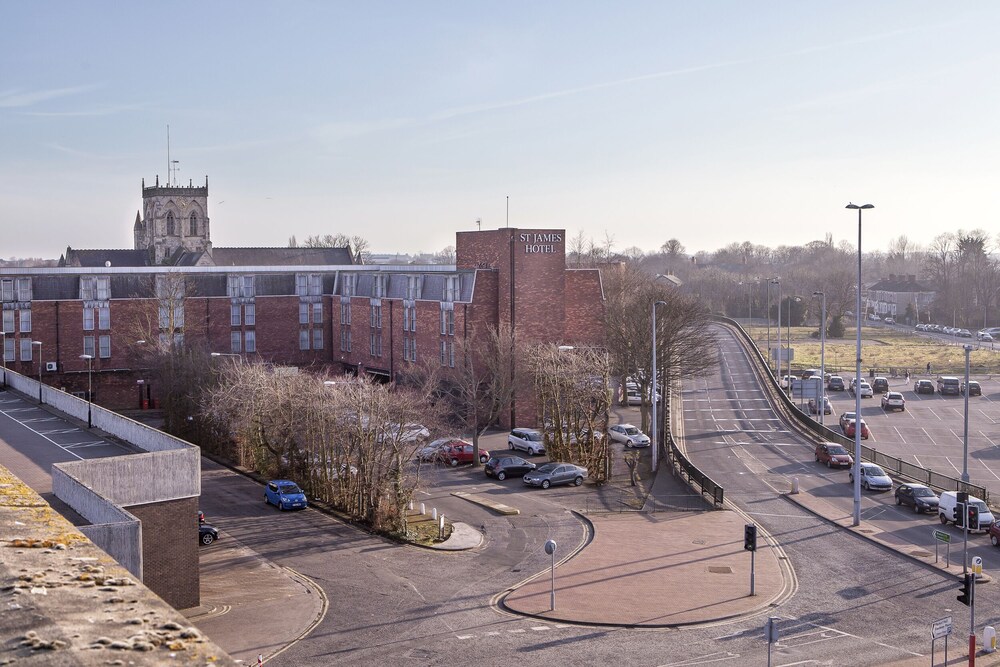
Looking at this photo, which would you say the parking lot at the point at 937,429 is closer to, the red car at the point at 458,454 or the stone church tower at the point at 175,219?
→ the red car at the point at 458,454

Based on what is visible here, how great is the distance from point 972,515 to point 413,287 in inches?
1589

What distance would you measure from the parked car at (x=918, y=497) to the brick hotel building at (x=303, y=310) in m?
23.4

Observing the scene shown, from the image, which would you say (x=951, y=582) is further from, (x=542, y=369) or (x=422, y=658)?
(x=542, y=369)

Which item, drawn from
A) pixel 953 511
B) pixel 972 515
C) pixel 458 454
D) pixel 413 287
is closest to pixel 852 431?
pixel 953 511

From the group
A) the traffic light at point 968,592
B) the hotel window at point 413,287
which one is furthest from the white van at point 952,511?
the hotel window at point 413,287

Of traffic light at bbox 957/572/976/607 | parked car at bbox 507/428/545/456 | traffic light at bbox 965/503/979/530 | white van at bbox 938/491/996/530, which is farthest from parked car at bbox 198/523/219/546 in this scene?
white van at bbox 938/491/996/530

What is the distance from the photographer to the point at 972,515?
30.4 m

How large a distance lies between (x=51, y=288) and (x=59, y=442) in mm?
39104

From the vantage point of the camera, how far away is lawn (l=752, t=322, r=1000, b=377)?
85869 mm

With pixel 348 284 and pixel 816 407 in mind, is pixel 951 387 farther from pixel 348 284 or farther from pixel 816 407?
pixel 348 284

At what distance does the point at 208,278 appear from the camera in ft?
240

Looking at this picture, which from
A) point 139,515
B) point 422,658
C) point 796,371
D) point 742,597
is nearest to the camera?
point 422,658

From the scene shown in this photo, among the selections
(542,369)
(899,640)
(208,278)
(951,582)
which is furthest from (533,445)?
(208,278)

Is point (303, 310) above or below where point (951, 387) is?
above
